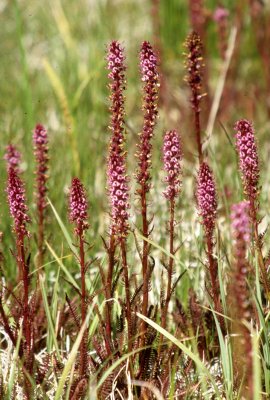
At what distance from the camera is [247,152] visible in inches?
73.9

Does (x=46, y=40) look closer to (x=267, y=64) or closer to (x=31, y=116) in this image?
(x=267, y=64)

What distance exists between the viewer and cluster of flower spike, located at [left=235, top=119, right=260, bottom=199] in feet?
6.10

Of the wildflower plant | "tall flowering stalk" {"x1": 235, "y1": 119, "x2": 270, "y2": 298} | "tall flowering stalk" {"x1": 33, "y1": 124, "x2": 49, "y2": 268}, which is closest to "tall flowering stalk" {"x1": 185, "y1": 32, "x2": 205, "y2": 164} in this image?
the wildflower plant

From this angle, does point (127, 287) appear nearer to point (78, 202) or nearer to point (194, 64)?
point (78, 202)

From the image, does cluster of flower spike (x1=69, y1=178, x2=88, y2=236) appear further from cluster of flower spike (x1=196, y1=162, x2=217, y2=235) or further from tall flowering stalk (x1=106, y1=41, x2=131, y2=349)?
→ cluster of flower spike (x1=196, y1=162, x2=217, y2=235)

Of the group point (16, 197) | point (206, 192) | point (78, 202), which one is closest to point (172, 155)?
point (206, 192)

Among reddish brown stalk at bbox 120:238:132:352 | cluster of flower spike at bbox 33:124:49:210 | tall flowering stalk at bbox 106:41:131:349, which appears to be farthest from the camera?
cluster of flower spike at bbox 33:124:49:210

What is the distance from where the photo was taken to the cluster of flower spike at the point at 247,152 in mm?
1858

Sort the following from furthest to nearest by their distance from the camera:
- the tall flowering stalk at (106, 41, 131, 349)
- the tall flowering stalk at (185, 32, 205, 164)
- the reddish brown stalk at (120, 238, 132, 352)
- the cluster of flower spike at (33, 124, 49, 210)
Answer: the cluster of flower spike at (33, 124, 49, 210)
the tall flowering stalk at (185, 32, 205, 164)
the reddish brown stalk at (120, 238, 132, 352)
the tall flowering stalk at (106, 41, 131, 349)

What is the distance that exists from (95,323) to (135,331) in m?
0.18

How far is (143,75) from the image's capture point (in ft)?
5.90

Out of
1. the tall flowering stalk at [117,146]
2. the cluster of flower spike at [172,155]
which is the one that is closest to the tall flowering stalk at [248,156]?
the cluster of flower spike at [172,155]

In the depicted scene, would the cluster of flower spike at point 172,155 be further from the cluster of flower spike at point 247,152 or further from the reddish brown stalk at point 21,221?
the reddish brown stalk at point 21,221

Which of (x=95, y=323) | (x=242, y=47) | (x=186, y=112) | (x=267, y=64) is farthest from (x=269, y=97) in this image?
(x=95, y=323)
